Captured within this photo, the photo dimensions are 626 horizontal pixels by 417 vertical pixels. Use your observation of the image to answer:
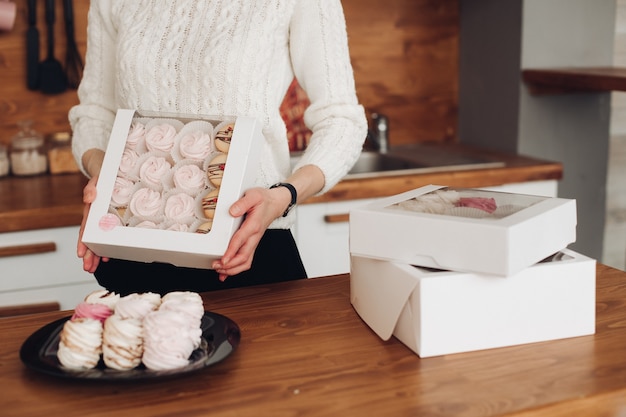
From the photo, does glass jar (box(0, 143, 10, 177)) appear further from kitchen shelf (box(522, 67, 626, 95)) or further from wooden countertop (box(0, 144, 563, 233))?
kitchen shelf (box(522, 67, 626, 95))

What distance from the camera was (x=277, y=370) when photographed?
0.99m

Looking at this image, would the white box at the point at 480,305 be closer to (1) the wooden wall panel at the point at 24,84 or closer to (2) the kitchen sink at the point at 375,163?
(2) the kitchen sink at the point at 375,163

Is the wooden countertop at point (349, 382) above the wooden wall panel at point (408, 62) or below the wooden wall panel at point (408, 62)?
below

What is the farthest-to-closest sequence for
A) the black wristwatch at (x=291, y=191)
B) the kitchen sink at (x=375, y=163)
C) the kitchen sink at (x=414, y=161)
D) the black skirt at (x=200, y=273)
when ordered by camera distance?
1. the kitchen sink at (x=375, y=163)
2. the kitchen sink at (x=414, y=161)
3. the black skirt at (x=200, y=273)
4. the black wristwatch at (x=291, y=191)

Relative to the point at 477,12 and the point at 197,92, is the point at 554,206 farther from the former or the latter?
the point at 477,12

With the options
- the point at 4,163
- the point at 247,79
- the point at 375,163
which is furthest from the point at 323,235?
the point at 4,163

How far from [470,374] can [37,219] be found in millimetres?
1353

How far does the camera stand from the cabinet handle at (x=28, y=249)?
1.98 meters

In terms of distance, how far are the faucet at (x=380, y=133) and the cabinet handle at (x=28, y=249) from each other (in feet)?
3.93

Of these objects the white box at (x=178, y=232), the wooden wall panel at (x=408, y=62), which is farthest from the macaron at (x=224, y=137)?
the wooden wall panel at (x=408, y=62)

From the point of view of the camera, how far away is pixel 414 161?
2574mm

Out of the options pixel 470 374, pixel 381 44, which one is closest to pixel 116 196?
pixel 470 374

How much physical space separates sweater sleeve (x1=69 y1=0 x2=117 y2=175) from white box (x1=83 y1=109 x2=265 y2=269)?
399 mm

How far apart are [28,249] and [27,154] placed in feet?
1.63
